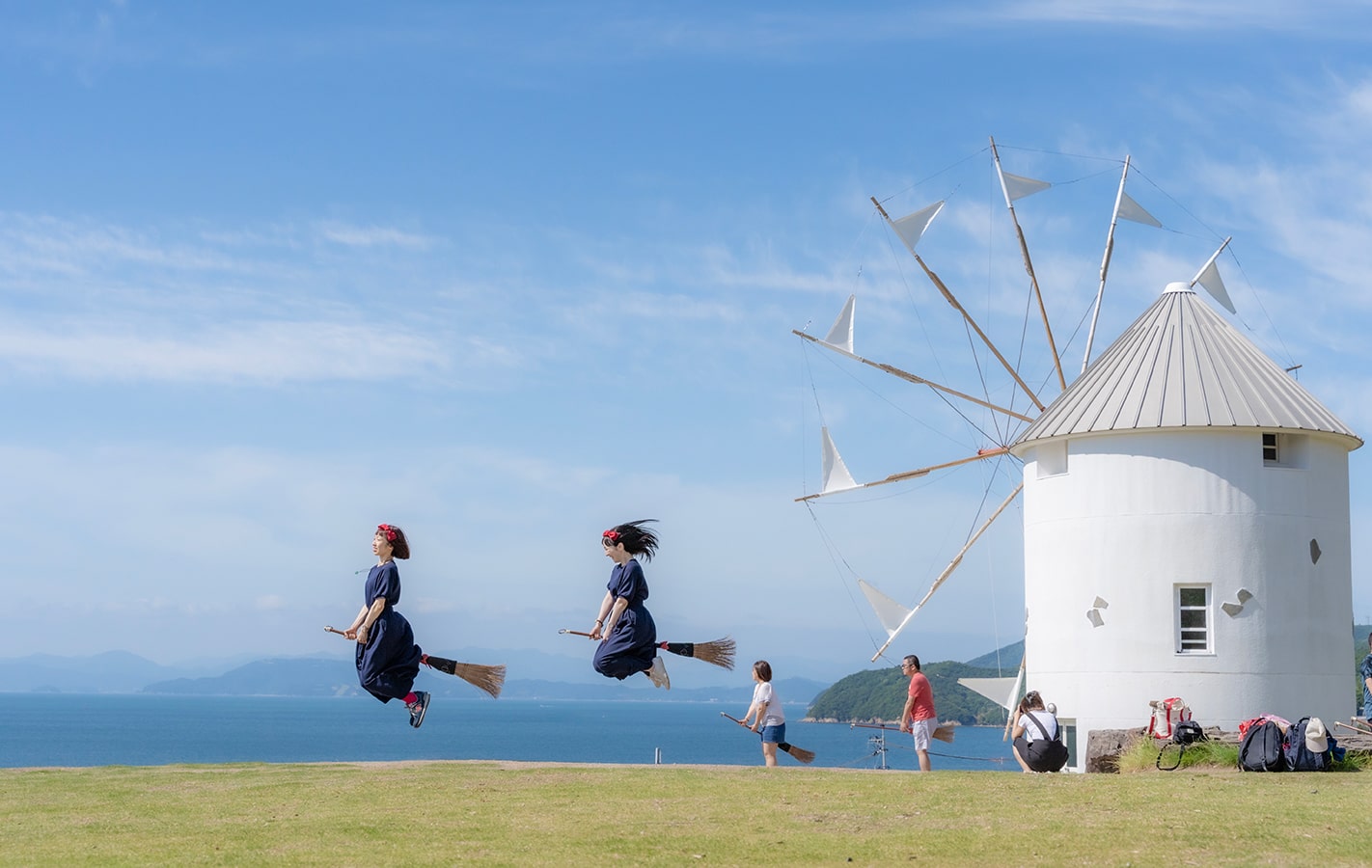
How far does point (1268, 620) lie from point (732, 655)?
11.1 meters

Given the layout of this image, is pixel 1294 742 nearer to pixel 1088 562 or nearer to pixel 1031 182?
pixel 1088 562

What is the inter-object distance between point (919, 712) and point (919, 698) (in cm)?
19

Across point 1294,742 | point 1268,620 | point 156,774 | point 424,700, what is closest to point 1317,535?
point 1268,620

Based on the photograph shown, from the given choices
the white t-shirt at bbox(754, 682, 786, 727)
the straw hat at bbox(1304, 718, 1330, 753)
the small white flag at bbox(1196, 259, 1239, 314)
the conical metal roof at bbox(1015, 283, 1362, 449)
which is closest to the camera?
the straw hat at bbox(1304, 718, 1330, 753)

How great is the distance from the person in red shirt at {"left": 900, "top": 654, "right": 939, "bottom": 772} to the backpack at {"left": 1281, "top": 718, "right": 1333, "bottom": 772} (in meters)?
4.48

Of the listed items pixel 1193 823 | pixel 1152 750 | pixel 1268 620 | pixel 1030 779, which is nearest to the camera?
pixel 1193 823

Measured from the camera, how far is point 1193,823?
42.7ft

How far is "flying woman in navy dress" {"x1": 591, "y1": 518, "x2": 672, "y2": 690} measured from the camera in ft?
58.3

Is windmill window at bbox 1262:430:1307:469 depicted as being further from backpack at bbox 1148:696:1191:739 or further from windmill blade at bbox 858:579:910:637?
windmill blade at bbox 858:579:910:637

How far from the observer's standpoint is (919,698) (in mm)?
19547

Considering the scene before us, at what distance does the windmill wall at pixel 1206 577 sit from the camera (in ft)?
80.3

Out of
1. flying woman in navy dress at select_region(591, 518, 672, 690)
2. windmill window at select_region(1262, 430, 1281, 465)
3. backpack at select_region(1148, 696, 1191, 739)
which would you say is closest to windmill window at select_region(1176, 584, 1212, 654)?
backpack at select_region(1148, 696, 1191, 739)

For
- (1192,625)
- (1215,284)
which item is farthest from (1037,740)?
(1215,284)

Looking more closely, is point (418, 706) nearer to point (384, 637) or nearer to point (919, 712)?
point (384, 637)
